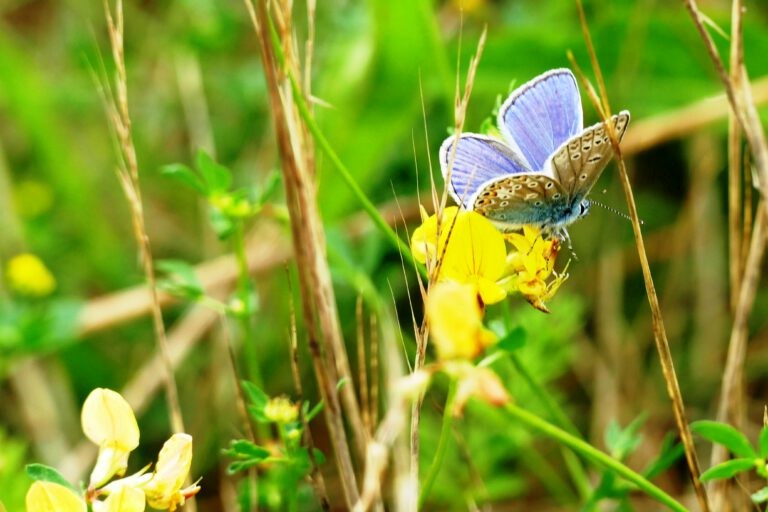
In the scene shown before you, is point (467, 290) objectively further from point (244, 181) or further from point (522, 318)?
point (244, 181)

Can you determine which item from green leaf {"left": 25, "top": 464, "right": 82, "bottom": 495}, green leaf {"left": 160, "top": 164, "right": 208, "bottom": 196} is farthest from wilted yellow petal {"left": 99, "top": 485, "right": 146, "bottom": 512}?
green leaf {"left": 160, "top": 164, "right": 208, "bottom": 196}

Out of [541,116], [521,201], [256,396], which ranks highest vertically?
[541,116]

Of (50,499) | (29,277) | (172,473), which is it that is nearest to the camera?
(50,499)

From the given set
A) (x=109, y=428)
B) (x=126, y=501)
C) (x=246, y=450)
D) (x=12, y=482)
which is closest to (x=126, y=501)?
(x=126, y=501)

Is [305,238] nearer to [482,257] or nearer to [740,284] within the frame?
[482,257]

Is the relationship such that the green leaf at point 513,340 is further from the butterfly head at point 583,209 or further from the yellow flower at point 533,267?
the butterfly head at point 583,209

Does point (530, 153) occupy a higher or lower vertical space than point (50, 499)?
higher
